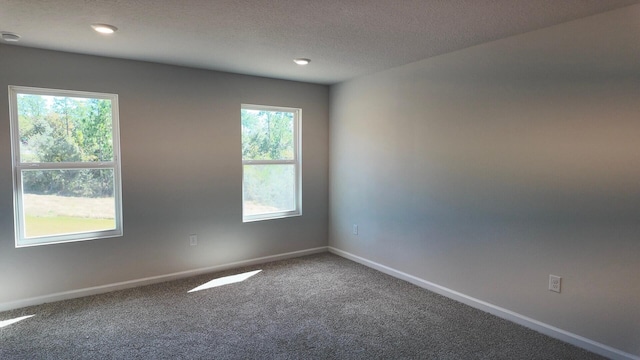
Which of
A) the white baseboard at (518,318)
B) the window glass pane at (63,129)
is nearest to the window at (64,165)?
the window glass pane at (63,129)

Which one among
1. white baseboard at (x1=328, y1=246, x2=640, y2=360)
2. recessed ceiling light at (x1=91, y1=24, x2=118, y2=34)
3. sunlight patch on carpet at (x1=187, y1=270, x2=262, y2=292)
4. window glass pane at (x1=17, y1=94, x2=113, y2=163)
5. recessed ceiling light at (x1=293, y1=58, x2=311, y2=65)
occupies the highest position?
recessed ceiling light at (x1=293, y1=58, x2=311, y2=65)

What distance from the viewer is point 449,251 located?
3428 millimetres

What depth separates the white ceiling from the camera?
7.35 ft

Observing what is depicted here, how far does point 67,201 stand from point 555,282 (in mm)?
4293

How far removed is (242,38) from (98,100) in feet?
5.62

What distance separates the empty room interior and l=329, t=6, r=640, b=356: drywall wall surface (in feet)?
0.05

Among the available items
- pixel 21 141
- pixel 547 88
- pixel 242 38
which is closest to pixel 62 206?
pixel 21 141

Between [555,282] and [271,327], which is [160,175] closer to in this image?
[271,327]

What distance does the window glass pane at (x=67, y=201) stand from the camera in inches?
129

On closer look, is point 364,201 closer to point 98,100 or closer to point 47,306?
point 98,100

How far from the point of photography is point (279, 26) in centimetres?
262

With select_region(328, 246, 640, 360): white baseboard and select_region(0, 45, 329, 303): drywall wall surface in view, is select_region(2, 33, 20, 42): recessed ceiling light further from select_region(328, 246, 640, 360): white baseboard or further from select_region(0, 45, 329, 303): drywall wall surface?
select_region(328, 246, 640, 360): white baseboard

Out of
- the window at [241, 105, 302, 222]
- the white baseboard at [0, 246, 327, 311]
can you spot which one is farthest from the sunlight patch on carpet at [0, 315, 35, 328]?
the window at [241, 105, 302, 222]

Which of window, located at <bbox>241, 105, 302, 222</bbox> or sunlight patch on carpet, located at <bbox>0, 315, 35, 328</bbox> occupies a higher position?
window, located at <bbox>241, 105, 302, 222</bbox>
